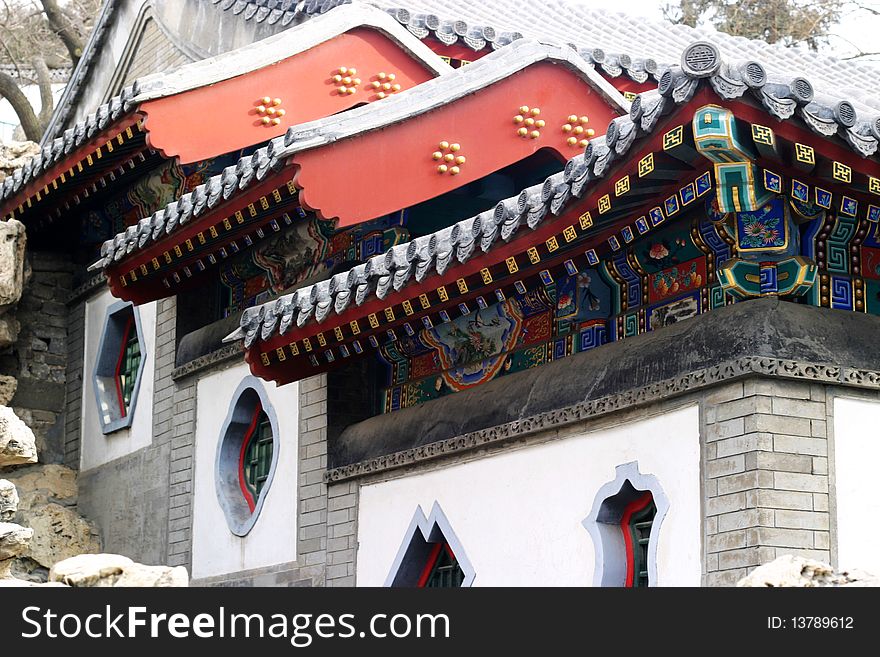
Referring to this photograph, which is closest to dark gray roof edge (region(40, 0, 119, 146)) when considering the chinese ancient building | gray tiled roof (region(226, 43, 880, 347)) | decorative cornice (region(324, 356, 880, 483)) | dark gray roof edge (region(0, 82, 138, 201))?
the chinese ancient building

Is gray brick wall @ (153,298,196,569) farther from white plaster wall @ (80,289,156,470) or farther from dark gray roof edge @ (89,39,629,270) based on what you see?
dark gray roof edge @ (89,39,629,270)

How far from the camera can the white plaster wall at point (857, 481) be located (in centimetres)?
748

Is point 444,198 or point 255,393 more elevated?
point 444,198

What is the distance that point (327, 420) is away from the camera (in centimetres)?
1071

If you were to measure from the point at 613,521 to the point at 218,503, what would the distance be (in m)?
4.32

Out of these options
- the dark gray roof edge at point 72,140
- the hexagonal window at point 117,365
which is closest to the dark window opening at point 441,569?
the dark gray roof edge at point 72,140

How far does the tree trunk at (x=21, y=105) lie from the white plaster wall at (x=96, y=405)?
657 centimetres

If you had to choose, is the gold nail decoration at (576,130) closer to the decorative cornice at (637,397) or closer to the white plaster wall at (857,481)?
the decorative cornice at (637,397)

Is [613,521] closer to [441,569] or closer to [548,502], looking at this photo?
[548,502]

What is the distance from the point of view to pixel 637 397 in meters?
Answer: 8.10

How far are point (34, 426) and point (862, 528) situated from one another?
29.7 feet

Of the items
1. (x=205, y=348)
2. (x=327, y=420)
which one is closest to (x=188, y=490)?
(x=205, y=348)

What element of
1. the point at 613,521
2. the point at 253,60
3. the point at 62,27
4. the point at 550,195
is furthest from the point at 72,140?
the point at 62,27

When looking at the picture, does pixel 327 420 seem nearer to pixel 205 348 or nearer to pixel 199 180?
pixel 205 348
